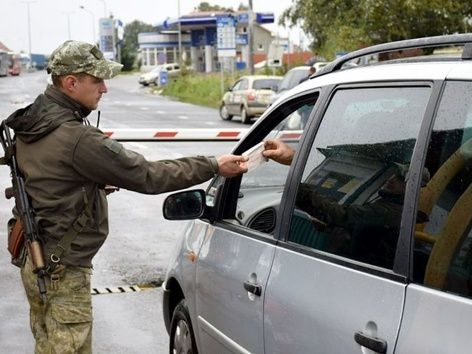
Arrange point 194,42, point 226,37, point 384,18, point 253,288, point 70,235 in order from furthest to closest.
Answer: point 194,42 < point 226,37 < point 384,18 < point 70,235 < point 253,288

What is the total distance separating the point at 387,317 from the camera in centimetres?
254

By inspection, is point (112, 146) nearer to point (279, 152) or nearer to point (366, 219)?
point (279, 152)

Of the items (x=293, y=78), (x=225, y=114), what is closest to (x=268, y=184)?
(x=293, y=78)

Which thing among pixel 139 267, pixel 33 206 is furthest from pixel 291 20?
pixel 33 206

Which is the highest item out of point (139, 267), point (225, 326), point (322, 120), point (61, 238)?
point (322, 120)

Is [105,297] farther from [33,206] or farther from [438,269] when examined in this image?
[438,269]

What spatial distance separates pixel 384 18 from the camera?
93.0 ft

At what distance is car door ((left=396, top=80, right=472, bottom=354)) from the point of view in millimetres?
2344

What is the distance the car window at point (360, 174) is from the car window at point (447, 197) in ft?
0.43

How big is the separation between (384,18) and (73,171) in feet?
84.4

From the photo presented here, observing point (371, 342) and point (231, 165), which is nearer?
point (371, 342)

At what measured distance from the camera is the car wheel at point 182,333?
14.8ft

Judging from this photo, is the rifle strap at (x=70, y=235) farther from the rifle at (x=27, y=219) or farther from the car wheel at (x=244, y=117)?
the car wheel at (x=244, y=117)

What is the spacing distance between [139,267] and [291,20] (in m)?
33.9
